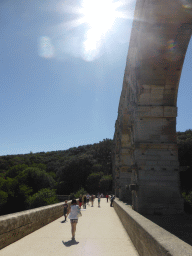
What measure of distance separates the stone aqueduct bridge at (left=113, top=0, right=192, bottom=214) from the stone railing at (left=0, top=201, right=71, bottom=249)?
3.39 m

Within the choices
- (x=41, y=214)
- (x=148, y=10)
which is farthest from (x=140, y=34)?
(x=41, y=214)

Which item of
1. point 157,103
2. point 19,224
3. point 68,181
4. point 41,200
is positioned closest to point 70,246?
point 19,224

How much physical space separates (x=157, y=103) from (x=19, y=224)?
6.32 meters

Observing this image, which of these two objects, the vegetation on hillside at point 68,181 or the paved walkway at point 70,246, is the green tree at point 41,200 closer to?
the vegetation on hillside at point 68,181

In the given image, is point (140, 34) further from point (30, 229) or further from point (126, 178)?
point (126, 178)

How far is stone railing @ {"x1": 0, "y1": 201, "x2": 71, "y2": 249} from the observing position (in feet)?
15.1

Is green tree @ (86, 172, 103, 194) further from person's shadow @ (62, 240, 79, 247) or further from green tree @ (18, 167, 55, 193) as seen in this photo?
person's shadow @ (62, 240, 79, 247)

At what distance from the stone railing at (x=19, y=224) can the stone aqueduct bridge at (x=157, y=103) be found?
11.1 feet

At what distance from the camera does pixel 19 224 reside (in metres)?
5.41

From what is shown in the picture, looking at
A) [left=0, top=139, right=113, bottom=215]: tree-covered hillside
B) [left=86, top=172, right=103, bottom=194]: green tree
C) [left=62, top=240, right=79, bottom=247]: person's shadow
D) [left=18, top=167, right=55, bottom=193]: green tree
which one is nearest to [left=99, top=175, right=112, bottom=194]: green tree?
[left=0, top=139, right=113, bottom=215]: tree-covered hillside

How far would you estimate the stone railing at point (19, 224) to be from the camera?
181 inches

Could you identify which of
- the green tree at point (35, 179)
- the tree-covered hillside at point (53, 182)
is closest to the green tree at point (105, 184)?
the tree-covered hillside at point (53, 182)

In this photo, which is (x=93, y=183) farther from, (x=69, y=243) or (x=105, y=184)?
(x=69, y=243)

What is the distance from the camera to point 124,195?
15594 mm
